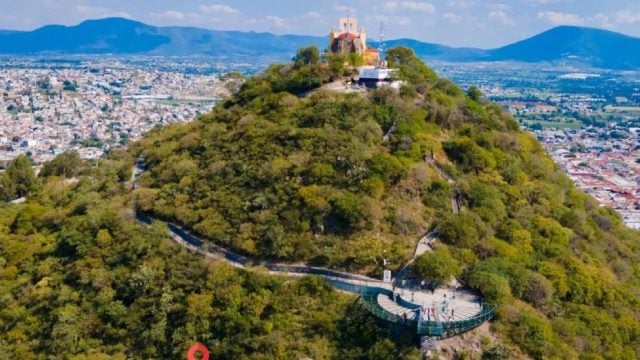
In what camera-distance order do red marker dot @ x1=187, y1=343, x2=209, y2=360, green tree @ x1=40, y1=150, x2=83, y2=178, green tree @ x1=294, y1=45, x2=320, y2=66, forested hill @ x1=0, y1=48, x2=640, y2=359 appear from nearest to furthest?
red marker dot @ x1=187, y1=343, x2=209, y2=360 → forested hill @ x1=0, y1=48, x2=640, y2=359 → green tree @ x1=294, y1=45, x2=320, y2=66 → green tree @ x1=40, y1=150, x2=83, y2=178

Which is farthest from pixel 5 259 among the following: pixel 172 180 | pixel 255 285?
pixel 255 285

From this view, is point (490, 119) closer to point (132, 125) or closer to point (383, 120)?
point (383, 120)

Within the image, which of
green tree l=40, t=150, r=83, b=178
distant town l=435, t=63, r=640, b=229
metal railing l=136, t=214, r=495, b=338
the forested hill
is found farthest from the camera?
distant town l=435, t=63, r=640, b=229

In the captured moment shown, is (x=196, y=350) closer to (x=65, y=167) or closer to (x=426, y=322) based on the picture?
(x=426, y=322)

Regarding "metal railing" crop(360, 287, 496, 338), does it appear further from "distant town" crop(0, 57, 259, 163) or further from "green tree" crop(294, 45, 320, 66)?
"distant town" crop(0, 57, 259, 163)

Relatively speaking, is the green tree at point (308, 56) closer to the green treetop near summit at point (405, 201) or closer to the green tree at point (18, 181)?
the green treetop near summit at point (405, 201)

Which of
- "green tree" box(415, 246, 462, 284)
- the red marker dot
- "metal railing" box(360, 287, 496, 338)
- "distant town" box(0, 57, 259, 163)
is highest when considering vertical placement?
"green tree" box(415, 246, 462, 284)

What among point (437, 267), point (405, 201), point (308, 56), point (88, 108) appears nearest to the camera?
point (437, 267)

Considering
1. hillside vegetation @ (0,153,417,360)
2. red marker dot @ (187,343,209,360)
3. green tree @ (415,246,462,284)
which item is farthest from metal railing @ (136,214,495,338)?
red marker dot @ (187,343,209,360)

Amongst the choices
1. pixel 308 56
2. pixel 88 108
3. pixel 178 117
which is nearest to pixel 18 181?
pixel 308 56
